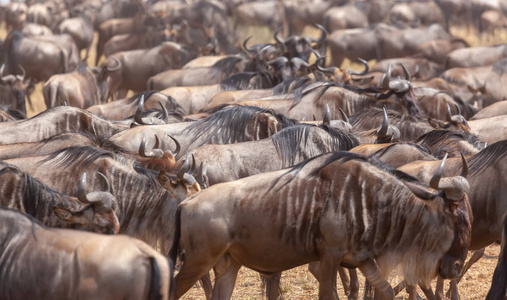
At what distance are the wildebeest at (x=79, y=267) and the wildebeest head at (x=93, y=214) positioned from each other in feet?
2.29

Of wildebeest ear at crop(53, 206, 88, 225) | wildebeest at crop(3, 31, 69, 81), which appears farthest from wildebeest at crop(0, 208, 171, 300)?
→ wildebeest at crop(3, 31, 69, 81)

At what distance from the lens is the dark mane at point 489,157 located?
20.0 feet

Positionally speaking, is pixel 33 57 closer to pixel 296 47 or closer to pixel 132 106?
pixel 296 47

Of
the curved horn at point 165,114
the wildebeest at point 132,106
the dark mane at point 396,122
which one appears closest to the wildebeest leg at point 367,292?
the dark mane at point 396,122

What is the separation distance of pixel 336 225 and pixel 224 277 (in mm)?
833

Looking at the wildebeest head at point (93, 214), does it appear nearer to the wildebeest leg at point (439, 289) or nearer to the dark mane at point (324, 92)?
the wildebeest leg at point (439, 289)

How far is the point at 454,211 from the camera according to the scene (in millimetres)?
5094

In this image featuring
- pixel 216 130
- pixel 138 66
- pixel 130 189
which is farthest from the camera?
pixel 138 66

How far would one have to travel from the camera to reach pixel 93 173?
247 inches

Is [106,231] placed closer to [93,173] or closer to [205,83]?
[93,173]

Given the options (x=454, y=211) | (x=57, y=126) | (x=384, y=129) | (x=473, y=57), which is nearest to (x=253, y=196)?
(x=454, y=211)

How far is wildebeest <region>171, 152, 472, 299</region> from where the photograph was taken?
511 centimetres

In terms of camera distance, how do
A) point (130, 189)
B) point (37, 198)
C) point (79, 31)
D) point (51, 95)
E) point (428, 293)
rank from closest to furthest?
1. point (37, 198)
2. point (428, 293)
3. point (130, 189)
4. point (51, 95)
5. point (79, 31)

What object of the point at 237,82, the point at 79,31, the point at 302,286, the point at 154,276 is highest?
the point at 154,276
